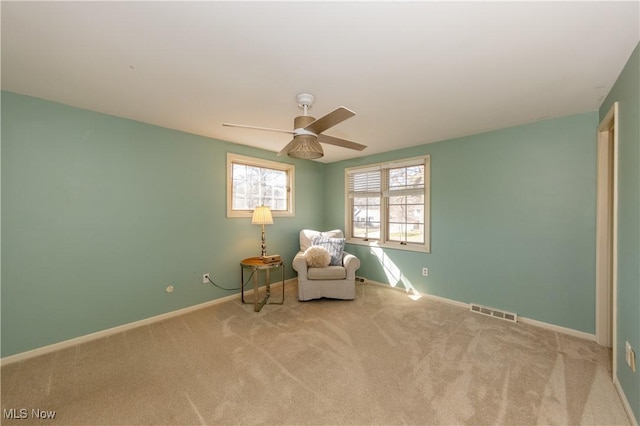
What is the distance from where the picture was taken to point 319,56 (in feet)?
5.21

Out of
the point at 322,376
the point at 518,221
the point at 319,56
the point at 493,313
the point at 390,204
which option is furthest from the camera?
the point at 390,204

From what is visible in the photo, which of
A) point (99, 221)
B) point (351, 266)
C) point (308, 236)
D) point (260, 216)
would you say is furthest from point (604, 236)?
point (99, 221)

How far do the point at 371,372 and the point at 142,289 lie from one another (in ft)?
8.65

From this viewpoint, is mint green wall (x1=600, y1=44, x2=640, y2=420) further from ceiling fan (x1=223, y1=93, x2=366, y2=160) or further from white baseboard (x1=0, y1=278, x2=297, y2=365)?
white baseboard (x1=0, y1=278, x2=297, y2=365)

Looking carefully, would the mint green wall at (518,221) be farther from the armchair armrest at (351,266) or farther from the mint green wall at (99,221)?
the mint green wall at (99,221)

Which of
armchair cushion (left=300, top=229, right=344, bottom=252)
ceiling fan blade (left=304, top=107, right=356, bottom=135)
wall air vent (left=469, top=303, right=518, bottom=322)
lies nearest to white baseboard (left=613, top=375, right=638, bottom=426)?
wall air vent (left=469, top=303, right=518, bottom=322)

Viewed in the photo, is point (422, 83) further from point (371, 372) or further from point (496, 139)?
point (371, 372)

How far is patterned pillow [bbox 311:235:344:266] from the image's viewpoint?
12.3ft

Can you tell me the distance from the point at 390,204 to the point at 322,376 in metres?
2.96

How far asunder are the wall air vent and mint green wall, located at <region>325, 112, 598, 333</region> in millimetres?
77

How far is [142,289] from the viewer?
2.79m

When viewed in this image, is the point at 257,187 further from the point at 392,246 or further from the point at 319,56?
the point at 319,56

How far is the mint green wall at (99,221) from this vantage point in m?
2.12

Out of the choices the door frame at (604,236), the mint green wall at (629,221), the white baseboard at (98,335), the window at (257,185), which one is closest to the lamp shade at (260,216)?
the window at (257,185)
